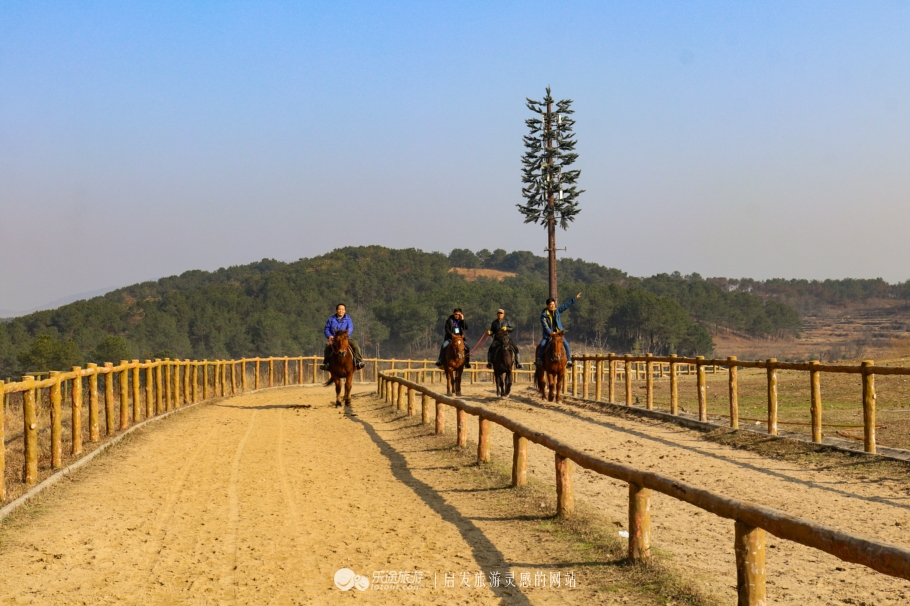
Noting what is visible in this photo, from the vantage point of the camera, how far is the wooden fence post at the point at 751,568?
5527mm

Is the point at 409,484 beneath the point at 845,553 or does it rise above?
beneath

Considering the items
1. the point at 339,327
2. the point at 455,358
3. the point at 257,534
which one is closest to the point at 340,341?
the point at 339,327

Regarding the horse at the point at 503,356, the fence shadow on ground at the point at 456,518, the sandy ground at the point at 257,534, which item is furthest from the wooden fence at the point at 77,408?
the horse at the point at 503,356

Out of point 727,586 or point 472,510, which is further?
point 472,510

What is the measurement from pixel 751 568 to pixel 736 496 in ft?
16.0

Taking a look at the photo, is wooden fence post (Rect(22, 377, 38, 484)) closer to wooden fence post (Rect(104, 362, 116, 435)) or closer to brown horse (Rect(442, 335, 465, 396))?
wooden fence post (Rect(104, 362, 116, 435))

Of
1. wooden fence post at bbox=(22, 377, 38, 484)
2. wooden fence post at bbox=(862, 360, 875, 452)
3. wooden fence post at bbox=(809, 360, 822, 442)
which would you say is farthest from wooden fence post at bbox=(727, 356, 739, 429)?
wooden fence post at bbox=(22, 377, 38, 484)

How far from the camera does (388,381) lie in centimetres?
2591

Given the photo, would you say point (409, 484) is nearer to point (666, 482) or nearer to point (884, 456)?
point (666, 482)

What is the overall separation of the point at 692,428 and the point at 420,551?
11096 mm

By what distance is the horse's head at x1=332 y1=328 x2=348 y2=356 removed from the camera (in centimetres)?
2216

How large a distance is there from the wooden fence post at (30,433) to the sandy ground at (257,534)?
0.45 m

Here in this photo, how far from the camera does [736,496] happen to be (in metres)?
10.2

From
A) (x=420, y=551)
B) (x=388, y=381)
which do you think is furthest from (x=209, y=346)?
(x=420, y=551)
